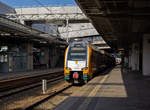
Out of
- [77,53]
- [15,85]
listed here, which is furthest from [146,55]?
[15,85]

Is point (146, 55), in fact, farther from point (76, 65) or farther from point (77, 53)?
point (76, 65)

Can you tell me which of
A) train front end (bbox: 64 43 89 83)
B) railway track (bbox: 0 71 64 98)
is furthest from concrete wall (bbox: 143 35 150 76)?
railway track (bbox: 0 71 64 98)

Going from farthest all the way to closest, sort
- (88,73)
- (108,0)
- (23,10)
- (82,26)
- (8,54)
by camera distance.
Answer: (82,26) → (23,10) → (8,54) → (88,73) → (108,0)

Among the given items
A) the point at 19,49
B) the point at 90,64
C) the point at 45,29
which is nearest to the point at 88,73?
the point at 90,64

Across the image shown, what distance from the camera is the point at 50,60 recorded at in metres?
45.2

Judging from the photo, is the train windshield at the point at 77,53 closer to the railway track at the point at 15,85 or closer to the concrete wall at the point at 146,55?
the railway track at the point at 15,85

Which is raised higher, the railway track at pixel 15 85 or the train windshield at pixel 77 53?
the train windshield at pixel 77 53

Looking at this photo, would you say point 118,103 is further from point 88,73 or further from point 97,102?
point 88,73

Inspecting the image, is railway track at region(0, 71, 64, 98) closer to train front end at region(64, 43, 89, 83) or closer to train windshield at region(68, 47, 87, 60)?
train front end at region(64, 43, 89, 83)

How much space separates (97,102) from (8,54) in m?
22.3

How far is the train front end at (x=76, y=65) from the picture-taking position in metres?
14.6

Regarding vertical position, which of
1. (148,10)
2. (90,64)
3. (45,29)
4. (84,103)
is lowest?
(84,103)

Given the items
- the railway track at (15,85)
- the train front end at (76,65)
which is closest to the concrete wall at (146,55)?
the train front end at (76,65)

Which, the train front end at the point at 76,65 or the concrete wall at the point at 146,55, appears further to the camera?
the concrete wall at the point at 146,55
